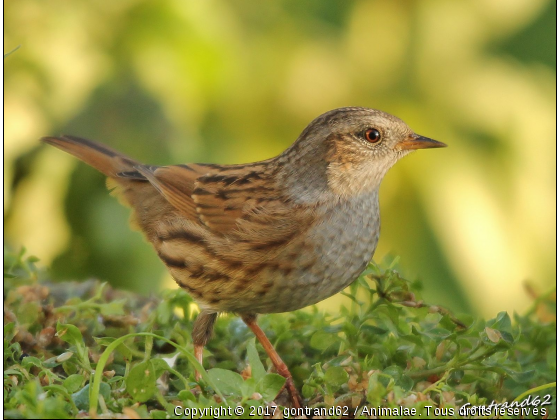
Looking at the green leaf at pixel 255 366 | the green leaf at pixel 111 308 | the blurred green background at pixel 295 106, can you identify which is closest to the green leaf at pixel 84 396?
the green leaf at pixel 255 366

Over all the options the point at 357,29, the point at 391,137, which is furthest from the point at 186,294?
the point at 357,29

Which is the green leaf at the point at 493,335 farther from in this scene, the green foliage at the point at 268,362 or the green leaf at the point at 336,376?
the green leaf at the point at 336,376

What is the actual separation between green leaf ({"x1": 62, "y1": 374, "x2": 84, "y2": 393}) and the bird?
72 cm

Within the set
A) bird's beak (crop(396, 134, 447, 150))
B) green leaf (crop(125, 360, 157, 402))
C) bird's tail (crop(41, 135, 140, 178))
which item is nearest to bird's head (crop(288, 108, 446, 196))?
bird's beak (crop(396, 134, 447, 150))

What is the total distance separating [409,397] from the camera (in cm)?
240

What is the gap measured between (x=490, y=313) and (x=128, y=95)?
98.1 inches

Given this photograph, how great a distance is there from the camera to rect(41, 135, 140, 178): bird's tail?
13.1 feet

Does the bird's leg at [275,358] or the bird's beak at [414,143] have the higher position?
the bird's beak at [414,143]

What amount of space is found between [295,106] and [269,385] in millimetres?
2817

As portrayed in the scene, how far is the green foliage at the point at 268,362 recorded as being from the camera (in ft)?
7.52

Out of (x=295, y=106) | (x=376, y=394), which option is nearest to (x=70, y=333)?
(x=376, y=394)

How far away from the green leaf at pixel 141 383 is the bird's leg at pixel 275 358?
→ 634mm

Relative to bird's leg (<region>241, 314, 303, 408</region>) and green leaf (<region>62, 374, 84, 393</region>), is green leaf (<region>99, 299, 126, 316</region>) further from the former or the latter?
green leaf (<region>62, 374, 84, 393</region>)

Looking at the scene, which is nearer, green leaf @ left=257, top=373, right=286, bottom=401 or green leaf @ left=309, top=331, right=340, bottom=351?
green leaf @ left=257, top=373, right=286, bottom=401
